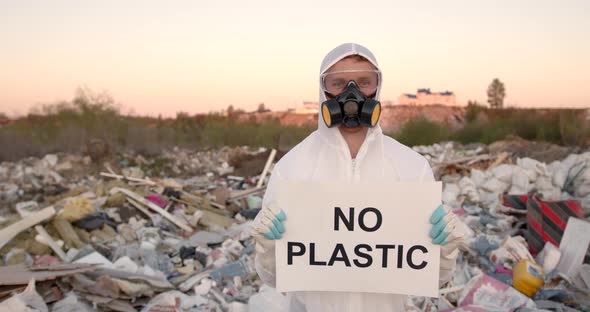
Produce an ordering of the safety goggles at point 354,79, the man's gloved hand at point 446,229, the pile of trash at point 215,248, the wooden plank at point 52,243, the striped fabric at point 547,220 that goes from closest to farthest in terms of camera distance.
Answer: the man's gloved hand at point 446,229 < the safety goggles at point 354,79 < the pile of trash at point 215,248 < the striped fabric at point 547,220 < the wooden plank at point 52,243

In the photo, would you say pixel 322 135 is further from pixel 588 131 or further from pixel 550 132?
pixel 550 132

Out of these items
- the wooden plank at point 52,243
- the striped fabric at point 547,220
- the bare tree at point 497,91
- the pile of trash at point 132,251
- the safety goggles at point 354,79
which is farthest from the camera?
the bare tree at point 497,91

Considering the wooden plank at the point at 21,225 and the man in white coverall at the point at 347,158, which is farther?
the wooden plank at the point at 21,225

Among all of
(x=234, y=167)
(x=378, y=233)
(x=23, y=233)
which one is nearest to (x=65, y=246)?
(x=23, y=233)

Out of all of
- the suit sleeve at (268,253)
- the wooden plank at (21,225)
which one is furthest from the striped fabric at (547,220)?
the wooden plank at (21,225)

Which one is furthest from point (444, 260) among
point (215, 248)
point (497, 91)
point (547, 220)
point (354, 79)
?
point (497, 91)

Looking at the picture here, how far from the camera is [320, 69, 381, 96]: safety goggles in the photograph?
6.57 feet

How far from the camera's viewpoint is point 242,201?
8.89 meters

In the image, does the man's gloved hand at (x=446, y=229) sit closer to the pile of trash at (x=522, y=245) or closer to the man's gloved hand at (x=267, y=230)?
the man's gloved hand at (x=267, y=230)

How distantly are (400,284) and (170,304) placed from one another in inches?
111

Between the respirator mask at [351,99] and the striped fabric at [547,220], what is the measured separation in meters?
4.03

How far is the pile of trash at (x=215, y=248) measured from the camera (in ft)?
13.0

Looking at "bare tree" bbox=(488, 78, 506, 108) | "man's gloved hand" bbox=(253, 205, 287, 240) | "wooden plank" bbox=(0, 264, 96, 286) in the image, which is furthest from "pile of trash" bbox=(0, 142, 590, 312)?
"bare tree" bbox=(488, 78, 506, 108)

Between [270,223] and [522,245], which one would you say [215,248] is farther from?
[270,223]
